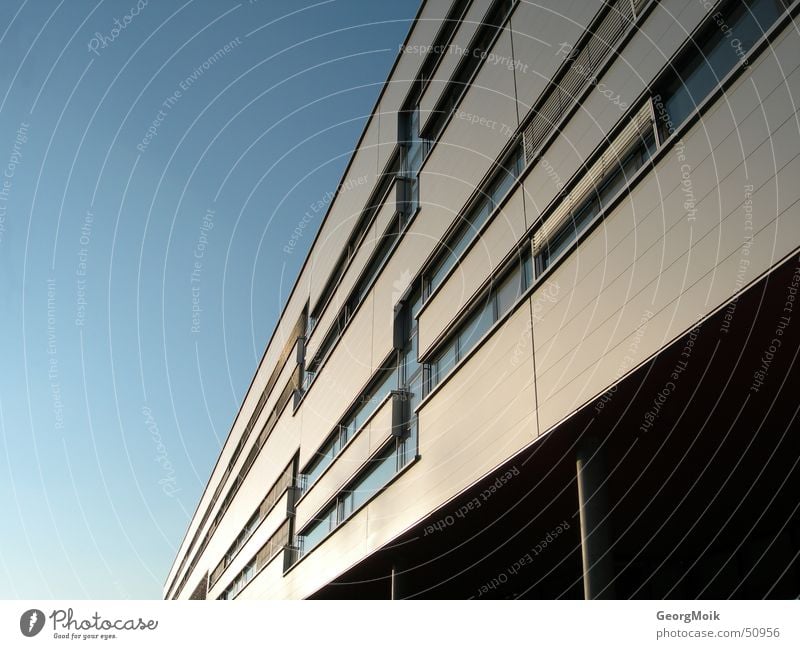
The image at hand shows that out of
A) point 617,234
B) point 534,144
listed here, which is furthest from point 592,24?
point 617,234

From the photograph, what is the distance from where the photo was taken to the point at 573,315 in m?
8.83

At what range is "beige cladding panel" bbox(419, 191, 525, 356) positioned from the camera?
1118 centimetres

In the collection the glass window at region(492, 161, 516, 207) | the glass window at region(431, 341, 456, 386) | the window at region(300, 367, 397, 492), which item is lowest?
the glass window at region(431, 341, 456, 386)

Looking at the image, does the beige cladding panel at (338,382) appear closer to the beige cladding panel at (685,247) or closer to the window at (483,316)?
the window at (483,316)

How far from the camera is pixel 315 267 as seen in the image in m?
25.3

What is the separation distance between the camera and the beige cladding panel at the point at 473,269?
36.7ft

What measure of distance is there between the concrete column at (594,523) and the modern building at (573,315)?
1.1 inches

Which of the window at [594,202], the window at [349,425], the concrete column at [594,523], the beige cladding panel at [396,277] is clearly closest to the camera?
the window at [594,202]

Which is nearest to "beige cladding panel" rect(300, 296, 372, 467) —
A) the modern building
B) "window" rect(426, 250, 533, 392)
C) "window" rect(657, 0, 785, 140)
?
the modern building

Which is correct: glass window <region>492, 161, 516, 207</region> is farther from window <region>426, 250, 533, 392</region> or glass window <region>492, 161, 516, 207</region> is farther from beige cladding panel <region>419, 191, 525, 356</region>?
window <region>426, 250, 533, 392</region>

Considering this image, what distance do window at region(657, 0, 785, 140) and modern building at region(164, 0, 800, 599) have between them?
3 cm

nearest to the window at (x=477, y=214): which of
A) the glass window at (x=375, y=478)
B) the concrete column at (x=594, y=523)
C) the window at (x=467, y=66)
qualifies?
the window at (x=467, y=66)

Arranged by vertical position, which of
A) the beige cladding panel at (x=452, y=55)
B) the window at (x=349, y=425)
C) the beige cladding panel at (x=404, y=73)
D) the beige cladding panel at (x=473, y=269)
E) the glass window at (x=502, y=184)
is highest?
the beige cladding panel at (x=404, y=73)

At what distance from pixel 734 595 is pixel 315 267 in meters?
17.0
